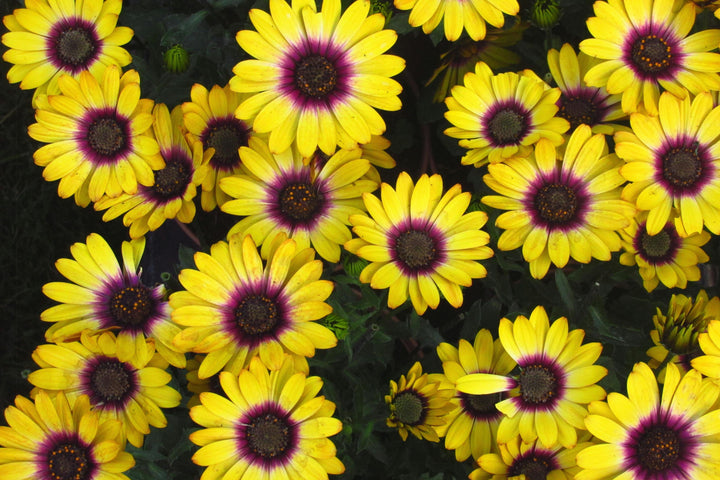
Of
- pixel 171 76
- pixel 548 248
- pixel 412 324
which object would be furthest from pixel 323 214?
pixel 171 76

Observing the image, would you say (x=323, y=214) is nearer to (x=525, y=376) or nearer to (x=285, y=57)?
(x=285, y=57)

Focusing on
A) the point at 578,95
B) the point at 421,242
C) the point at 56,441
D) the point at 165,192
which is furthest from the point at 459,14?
the point at 56,441

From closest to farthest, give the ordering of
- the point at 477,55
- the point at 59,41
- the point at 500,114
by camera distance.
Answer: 1. the point at 500,114
2. the point at 59,41
3. the point at 477,55

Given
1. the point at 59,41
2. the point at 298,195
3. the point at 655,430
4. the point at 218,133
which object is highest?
the point at 59,41

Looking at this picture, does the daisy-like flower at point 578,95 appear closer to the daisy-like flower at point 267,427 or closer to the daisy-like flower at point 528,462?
the daisy-like flower at point 528,462

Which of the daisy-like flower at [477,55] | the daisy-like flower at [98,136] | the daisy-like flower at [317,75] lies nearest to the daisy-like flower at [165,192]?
the daisy-like flower at [98,136]

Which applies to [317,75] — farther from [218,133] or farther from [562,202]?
[562,202]

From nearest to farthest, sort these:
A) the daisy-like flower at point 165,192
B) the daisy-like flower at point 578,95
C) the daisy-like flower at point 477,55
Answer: the daisy-like flower at point 165,192, the daisy-like flower at point 578,95, the daisy-like flower at point 477,55
